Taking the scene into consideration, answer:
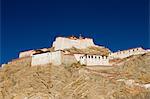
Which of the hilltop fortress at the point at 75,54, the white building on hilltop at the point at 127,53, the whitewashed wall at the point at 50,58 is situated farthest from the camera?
the white building on hilltop at the point at 127,53

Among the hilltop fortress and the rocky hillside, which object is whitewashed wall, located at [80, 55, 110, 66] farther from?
the rocky hillside

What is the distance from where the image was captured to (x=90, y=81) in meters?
60.4

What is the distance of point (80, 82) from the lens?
60.9 metres

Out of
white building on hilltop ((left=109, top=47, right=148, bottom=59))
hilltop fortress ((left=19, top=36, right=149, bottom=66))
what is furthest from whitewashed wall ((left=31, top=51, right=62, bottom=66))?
white building on hilltop ((left=109, top=47, right=148, bottom=59))

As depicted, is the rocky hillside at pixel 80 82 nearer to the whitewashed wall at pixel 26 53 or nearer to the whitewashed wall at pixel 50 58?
the whitewashed wall at pixel 50 58

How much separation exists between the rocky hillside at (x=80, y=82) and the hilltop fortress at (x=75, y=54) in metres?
1.28

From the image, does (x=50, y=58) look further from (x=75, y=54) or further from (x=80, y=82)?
(x=80, y=82)

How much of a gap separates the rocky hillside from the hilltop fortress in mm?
1275

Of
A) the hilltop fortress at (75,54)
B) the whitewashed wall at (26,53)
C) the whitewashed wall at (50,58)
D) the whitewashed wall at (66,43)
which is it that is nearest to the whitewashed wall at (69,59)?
the hilltop fortress at (75,54)

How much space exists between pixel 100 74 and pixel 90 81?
2.35 m

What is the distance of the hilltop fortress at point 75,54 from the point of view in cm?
6644

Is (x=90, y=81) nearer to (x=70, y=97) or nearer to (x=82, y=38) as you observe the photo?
(x=70, y=97)

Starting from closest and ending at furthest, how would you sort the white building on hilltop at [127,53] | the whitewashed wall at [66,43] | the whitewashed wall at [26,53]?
the white building on hilltop at [127,53] < the whitewashed wall at [66,43] < the whitewashed wall at [26,53]

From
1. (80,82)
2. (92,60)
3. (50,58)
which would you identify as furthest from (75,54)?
(80,82)
